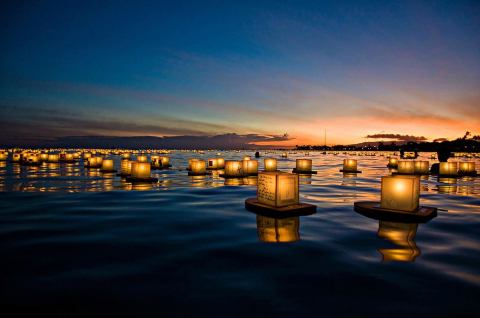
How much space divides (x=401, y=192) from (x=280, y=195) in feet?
15.4

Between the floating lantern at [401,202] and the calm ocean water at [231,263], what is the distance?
476mm

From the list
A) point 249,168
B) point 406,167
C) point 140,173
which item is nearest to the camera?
point 140,173

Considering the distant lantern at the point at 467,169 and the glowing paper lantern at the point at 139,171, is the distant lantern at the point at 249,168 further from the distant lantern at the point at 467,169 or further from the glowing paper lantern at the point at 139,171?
the distant lantern at the point at 467,169

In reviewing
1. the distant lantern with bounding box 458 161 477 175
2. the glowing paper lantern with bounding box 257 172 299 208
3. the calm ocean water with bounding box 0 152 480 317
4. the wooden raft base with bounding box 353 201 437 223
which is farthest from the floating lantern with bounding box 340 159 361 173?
the glowing paper lantern with bounding box 257 172 299 208

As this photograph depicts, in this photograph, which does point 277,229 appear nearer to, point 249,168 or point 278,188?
point 278,188

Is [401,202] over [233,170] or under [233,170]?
under

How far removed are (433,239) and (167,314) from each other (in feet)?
27.1

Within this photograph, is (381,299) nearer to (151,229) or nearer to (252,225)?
(252,225)

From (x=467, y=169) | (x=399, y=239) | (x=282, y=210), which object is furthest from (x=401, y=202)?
(x=467, y=169)

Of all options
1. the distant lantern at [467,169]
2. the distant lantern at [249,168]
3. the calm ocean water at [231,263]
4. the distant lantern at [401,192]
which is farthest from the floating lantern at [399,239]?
the distant lantern at [467,169]

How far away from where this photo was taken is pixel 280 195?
41.9 feet

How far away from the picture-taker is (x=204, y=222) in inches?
451

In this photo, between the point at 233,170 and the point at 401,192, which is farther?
the point at 233,170

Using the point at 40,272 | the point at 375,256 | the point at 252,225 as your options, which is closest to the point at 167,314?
the point at 40,272
